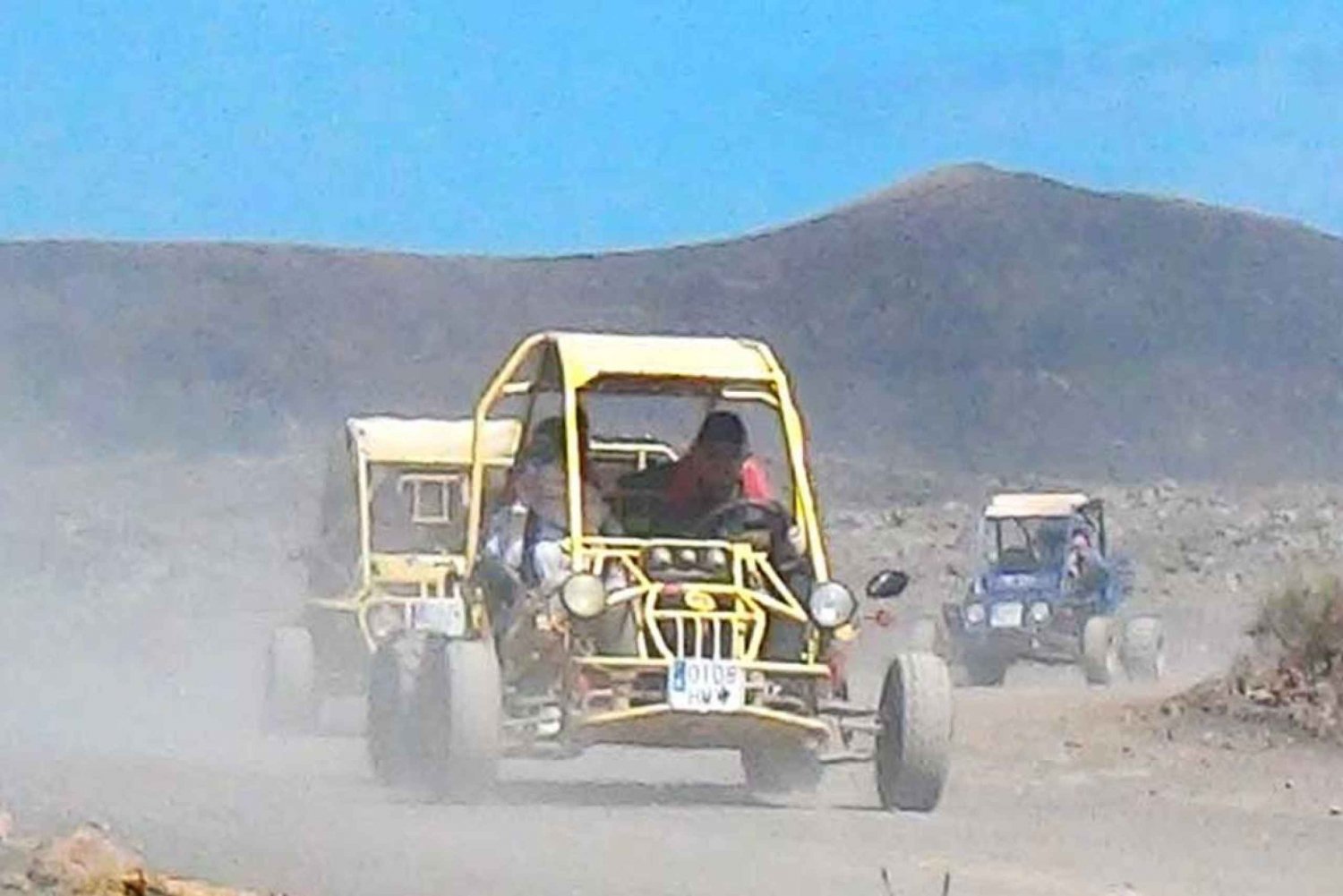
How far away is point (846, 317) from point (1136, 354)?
8.74 meters

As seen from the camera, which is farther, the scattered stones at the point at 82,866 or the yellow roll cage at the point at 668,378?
the yellow roll cage at the point at 668,378

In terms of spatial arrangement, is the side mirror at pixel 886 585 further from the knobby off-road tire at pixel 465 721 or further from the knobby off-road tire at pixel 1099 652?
the knobby off-road tire at pixel 1099 652

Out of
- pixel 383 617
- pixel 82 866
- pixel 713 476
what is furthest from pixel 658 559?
pixel 383 617

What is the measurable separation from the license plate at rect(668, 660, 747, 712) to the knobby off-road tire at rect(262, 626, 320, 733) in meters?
9.20

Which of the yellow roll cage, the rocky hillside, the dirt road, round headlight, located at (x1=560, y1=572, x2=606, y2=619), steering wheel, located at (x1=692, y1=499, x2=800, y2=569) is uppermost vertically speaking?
the rocky hillside

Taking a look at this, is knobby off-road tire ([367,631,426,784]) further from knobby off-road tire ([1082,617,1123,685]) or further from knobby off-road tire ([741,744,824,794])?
knobby off-road tire ([1082,617,1123,685])

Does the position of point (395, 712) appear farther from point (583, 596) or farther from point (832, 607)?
point (832, 607)

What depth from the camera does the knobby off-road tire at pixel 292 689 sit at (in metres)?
25.7

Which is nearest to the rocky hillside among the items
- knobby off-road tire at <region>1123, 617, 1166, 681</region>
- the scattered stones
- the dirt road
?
knobby off-road tire at <region>1123, 617, 1166, 681</region>

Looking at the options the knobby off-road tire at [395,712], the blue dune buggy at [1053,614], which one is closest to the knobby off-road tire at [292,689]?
the knobby off-road tire at [395,712]

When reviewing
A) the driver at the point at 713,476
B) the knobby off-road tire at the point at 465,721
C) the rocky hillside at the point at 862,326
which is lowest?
the knobby off-road tire at the point at 465,721

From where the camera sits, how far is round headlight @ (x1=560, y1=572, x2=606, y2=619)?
16.8 m

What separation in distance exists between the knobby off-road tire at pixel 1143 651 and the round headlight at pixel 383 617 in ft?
30.6

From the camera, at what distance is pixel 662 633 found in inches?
672
